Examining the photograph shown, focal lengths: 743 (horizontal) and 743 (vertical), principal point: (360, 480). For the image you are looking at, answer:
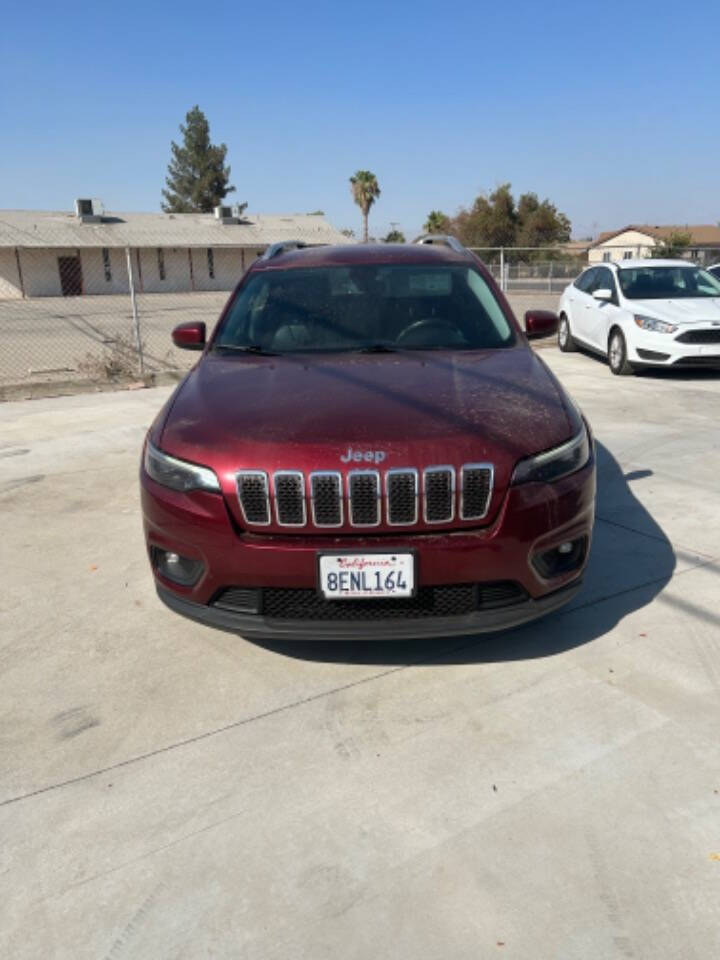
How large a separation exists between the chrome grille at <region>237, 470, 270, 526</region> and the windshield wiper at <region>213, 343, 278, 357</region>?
4.00ft

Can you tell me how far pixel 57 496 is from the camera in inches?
209

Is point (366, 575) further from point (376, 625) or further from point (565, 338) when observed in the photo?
point (565, 338)

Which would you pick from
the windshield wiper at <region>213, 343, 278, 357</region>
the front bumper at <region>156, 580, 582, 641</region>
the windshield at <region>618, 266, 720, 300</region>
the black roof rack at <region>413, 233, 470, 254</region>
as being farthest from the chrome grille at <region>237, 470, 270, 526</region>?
the windshield at <region>618, 266, 720, 300</region>

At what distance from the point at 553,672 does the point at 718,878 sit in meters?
1.04

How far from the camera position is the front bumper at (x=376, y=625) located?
2.67m

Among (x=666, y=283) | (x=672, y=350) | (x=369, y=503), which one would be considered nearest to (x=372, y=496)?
(x=369, y=503)

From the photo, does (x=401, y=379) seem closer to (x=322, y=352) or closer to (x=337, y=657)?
(x=322, y=352)

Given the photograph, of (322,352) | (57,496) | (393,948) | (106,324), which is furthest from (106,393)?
(106,324)

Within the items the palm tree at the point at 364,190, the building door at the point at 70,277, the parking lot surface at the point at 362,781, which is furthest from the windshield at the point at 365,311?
the palm tree at the point at 364,190

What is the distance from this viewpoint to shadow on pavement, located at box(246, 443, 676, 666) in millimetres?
3121

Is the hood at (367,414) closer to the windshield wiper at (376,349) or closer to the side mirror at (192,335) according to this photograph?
the windshield wiper at (376,349)

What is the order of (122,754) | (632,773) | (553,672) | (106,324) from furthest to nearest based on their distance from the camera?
(106,324) → (553,672) → (122,754) → (632,773)

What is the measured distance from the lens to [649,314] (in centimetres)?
948

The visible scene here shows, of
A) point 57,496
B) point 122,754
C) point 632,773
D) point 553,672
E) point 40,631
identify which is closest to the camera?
point 632,773
